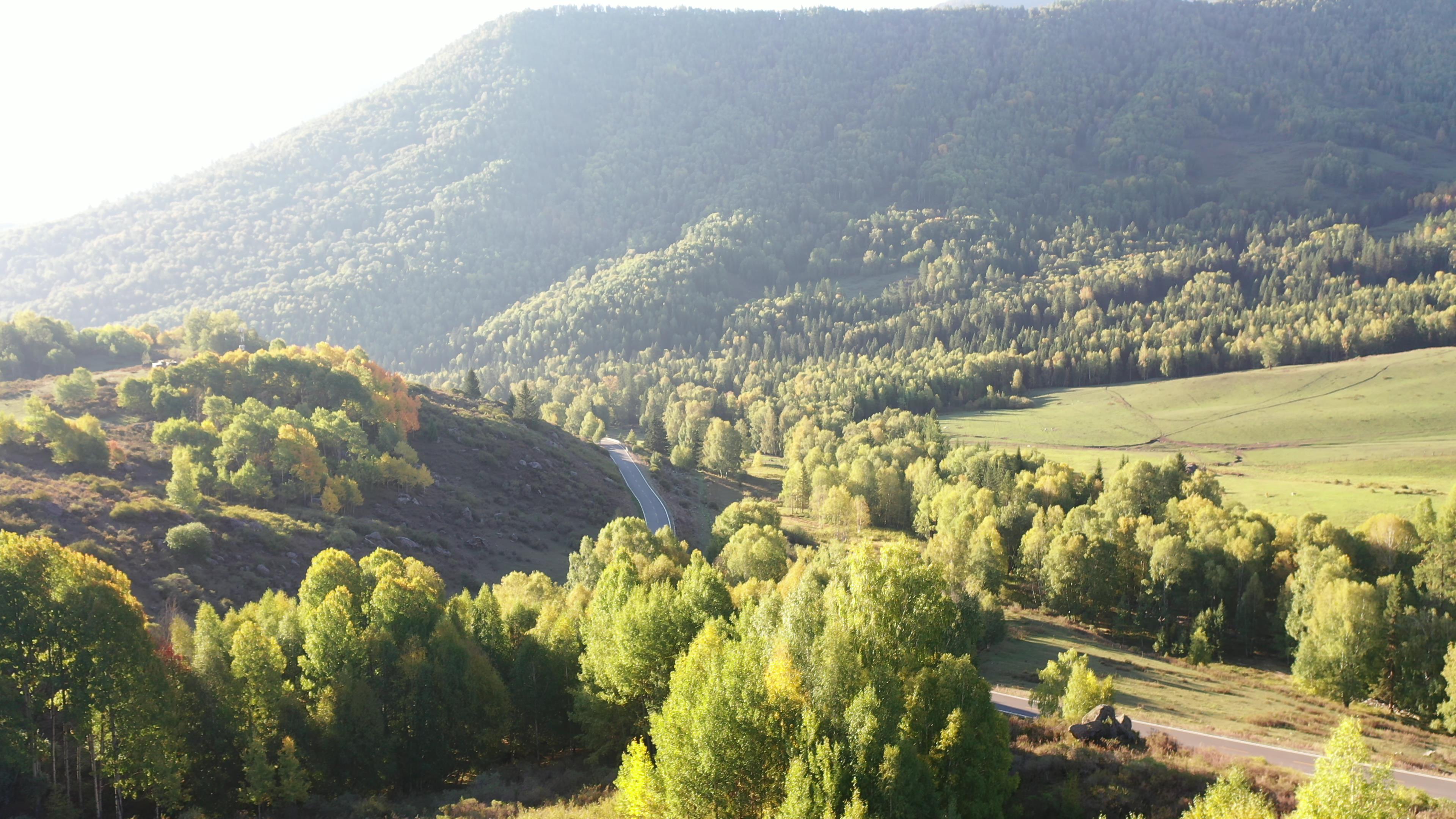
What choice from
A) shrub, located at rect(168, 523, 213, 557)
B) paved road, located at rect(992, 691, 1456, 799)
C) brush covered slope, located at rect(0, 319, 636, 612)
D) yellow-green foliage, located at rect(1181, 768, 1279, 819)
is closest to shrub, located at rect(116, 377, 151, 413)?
brush covered slope, located at rect(0, 319, 636, 612)

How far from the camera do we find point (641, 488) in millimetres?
134000

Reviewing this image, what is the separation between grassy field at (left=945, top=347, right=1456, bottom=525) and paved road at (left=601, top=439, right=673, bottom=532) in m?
72.9

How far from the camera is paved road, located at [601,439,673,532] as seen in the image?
116312 millimetres

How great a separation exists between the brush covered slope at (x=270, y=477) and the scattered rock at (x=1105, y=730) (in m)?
65.4

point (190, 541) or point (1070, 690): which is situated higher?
point (190, 541)

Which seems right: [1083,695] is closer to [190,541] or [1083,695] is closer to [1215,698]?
[1215,698]

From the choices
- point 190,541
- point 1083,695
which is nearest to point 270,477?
point 190,541

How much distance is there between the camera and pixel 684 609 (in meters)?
44.1

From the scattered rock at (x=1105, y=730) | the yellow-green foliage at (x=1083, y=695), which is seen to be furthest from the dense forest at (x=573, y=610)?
the scattered rock at (x=1105, y=730)

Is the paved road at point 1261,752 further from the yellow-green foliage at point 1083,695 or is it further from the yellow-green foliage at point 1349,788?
the yellow-green foliage at point 1349,788

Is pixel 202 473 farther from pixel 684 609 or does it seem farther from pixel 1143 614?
pixel 1143 614

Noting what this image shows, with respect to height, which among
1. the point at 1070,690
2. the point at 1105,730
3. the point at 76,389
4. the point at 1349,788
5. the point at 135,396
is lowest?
the point at 1070,690

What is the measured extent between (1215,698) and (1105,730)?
30.5 metres

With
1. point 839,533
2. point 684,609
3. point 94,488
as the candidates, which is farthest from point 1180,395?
point 94,488
